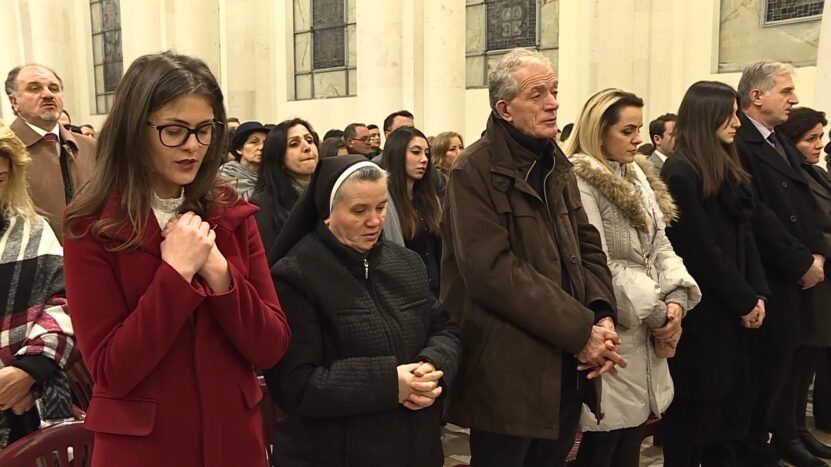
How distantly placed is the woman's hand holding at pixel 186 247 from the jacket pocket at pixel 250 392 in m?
0.35

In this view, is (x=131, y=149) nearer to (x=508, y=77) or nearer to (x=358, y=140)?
(x=508, y=77)

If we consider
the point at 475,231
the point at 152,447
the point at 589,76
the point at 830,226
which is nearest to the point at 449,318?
the point at 475,231

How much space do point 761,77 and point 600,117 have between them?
144 centimetres

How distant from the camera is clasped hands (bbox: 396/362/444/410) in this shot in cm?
222

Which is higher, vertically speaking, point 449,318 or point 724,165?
point 724,165

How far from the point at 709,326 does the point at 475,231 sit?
159cm

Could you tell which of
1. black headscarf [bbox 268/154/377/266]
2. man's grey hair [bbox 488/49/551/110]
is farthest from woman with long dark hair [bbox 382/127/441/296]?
black headscarf [bbox 268/154/377/266]

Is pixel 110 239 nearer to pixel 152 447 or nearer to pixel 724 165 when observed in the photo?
pixel 152 447

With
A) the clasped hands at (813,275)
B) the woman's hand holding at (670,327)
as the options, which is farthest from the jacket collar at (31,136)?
the clasped hands at (813,275)

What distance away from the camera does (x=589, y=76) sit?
30.0 feet

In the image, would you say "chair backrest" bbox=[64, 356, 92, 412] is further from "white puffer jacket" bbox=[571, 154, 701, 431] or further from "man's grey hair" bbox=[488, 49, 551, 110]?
"white puffer jacket" bbox=[571, 154, 701, 431]

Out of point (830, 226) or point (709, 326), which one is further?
point (830, 226)

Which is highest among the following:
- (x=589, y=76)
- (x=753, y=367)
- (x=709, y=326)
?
(x=589, y=76)

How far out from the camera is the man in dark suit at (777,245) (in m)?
3.79
